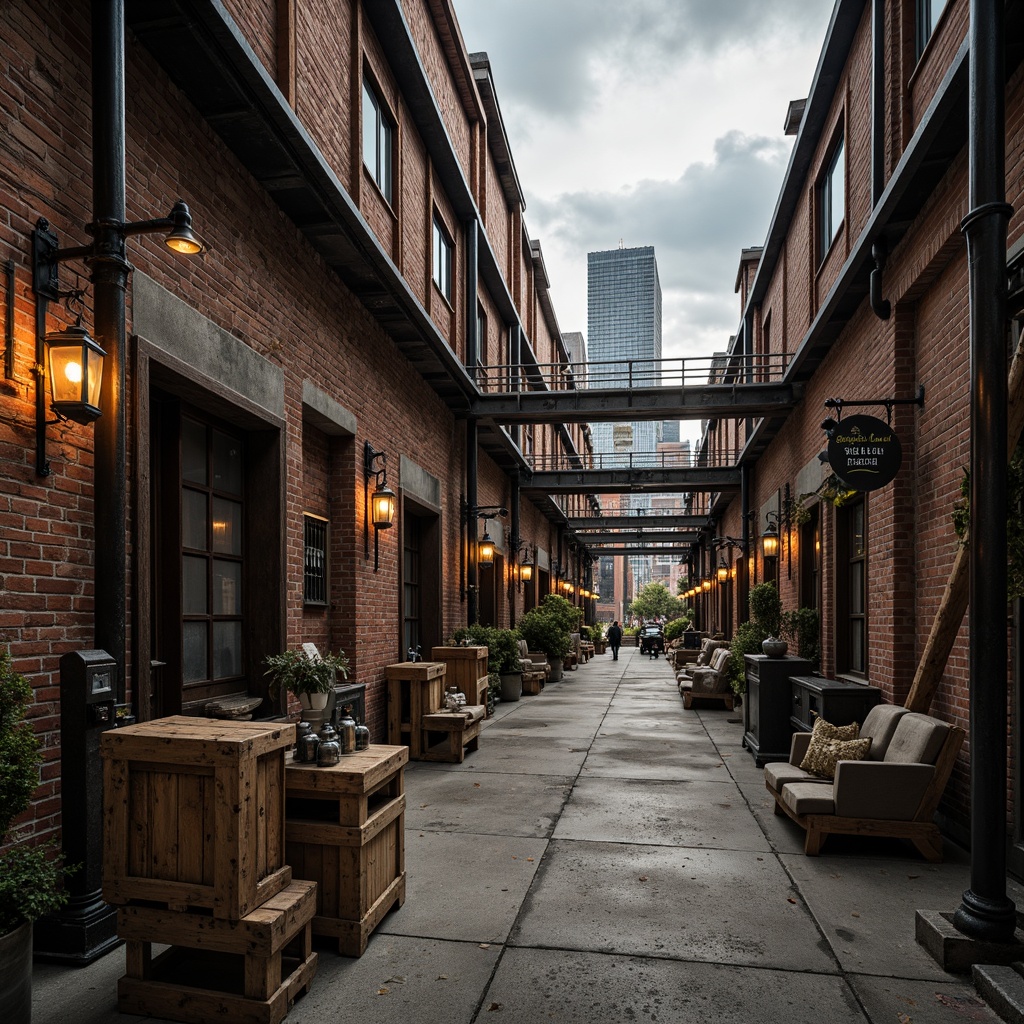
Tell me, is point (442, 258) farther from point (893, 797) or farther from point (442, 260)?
point (893, 797)

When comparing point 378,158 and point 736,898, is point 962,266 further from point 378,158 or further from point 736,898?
point 378,158

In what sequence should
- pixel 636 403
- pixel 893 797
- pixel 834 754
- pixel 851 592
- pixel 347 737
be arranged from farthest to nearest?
1. pixel 636 403
2. pixel 851 592
3. pixel 834 754
4. pixel 893 797
5. pixel 347 737

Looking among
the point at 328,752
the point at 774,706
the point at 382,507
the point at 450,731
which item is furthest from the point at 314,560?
the point at 774,706

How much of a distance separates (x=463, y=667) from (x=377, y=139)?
21.3 feet

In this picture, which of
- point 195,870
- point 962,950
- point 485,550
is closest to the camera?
point 195,870

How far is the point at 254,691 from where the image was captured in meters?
6.45

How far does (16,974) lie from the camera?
9.19 feet

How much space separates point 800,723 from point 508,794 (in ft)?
10.8

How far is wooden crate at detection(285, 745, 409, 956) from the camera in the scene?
3.89 metres

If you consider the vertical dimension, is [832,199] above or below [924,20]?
below

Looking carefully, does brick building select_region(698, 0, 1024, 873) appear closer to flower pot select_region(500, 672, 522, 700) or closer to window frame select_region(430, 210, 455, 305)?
window frame select_region(430, 210, 455, 305)

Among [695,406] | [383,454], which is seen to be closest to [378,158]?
[383,454]

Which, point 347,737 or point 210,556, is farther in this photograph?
point 210,556

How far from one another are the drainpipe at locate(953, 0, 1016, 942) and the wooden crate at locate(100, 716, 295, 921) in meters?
3.30
